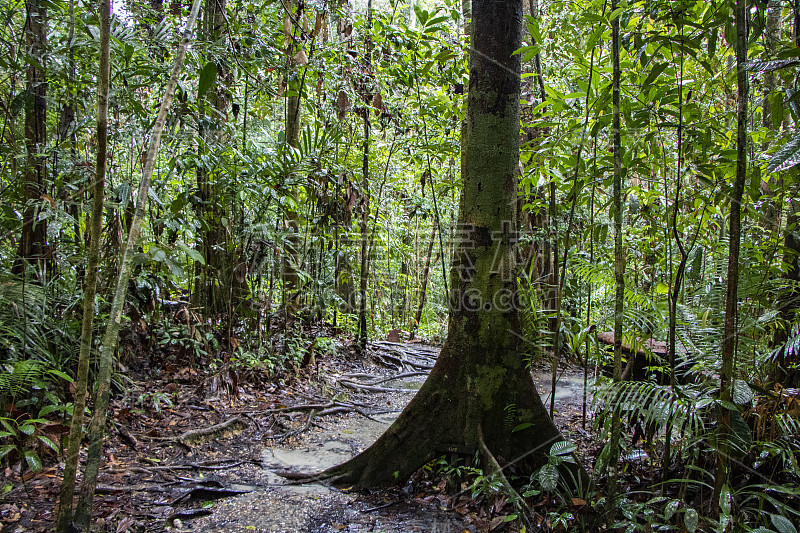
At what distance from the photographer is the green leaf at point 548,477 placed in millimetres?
2742

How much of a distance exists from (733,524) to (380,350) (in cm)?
635

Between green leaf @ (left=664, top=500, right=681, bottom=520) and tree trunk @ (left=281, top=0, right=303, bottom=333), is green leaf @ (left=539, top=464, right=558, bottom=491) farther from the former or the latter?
tree trunk @ (left=281, top=0, right=303, bottom=333)

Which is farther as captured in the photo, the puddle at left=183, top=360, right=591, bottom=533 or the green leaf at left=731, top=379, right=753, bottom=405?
the puddle at left=183, top=360, right=591, bottom=533

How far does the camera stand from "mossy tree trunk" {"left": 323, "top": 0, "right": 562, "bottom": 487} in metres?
3.29

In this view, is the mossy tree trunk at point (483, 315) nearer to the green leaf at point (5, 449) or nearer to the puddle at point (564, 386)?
the green leaf at point (5, 449)

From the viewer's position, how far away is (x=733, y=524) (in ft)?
7.26

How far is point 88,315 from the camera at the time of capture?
2.21 metres

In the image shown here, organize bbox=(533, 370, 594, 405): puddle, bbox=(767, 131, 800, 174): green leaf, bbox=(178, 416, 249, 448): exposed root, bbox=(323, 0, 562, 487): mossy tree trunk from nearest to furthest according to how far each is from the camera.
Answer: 1. bbox=(767, 131, 800, 174): green leaf
2. bbox=(323, 0, 562, 487): mossy tree trunk
3. bbox=(178, 416, 249, 448): exposed root
4. bbox=(533, 370, 594, 405): puddle

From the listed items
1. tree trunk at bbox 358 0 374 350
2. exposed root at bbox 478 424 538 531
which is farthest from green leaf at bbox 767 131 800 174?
tree trunk at bbox 358 0 374 350

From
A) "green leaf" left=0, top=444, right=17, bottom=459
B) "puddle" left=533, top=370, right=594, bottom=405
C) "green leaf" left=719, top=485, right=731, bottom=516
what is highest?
"green leaf" left=719, top=485, right=731, bottom=516

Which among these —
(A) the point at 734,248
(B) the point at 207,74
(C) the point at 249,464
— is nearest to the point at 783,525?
(A) the point at 734,248

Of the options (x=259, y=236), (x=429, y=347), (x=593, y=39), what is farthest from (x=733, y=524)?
A: (x=429, y=347)

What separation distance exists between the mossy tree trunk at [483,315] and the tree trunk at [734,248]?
3.92ft

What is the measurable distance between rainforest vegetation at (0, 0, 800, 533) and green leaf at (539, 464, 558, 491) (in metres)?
0.02
